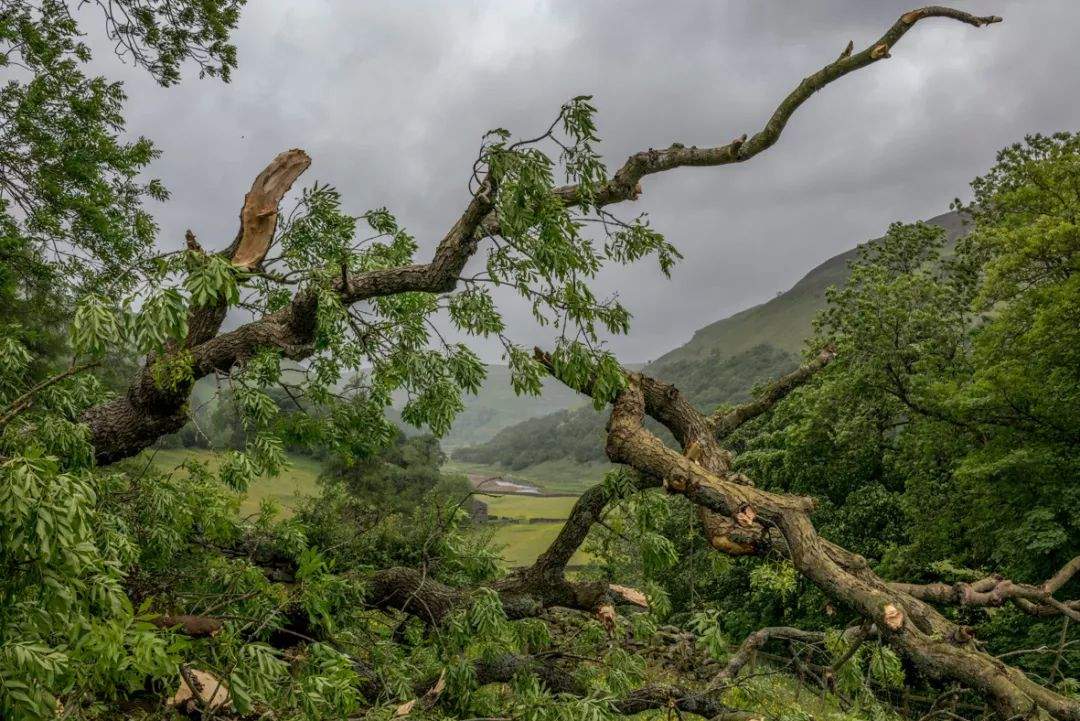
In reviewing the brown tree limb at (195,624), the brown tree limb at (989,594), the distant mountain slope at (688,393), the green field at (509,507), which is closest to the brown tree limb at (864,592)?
the brown tree limb at (989,594)

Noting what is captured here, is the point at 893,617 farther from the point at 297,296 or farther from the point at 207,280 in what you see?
the point at 297,296

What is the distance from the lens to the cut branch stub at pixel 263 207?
19.4ft

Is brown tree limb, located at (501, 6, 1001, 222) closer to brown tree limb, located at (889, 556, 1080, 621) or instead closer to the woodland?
the woodland

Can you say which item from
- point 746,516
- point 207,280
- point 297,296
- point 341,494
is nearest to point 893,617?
point 746,516

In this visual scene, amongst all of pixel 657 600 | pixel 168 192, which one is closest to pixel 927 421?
pixel 657 600

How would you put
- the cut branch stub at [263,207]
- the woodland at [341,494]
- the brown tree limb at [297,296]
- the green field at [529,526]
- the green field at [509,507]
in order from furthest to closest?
the green field at [529,526] < the green field at [509,507] < the cut branch stub at [263,207] < the brown tree limb at [297,296] < the woodland at [341,494]

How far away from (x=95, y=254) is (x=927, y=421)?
20102mm

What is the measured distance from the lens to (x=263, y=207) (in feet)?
19.5

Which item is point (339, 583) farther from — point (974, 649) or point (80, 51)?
point (80, 51)

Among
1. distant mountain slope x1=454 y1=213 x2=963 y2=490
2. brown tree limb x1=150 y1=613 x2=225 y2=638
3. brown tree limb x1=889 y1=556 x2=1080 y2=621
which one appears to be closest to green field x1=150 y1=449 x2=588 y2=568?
distant mountain slope x1=454 y1=213 x2=963 y2=490

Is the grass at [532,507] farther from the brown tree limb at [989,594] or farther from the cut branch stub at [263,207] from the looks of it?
the brown tree limb at [989,594]

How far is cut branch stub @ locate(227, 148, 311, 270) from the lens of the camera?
232 inches

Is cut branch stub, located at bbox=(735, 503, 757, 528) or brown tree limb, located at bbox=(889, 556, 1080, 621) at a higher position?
cut branch stub, located at bbox=(735, 503, 757, 528)

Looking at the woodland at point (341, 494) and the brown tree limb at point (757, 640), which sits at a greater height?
the woodland at point (341, 494)
